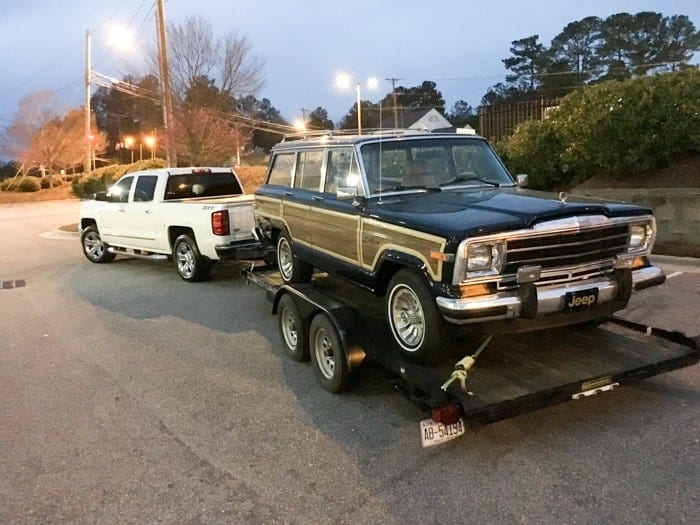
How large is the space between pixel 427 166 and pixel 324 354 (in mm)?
2011

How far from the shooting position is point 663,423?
4.57m

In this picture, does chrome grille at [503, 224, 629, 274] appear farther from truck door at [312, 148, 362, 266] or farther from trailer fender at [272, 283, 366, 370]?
truck door at [312, 148, 362, 266]

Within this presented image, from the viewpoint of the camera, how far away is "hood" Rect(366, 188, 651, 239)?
4422mm

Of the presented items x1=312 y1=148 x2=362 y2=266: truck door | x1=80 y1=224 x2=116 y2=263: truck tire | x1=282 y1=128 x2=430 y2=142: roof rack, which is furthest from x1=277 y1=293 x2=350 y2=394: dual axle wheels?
x1=80 y1=224 x2=116 y2=263: truck tire

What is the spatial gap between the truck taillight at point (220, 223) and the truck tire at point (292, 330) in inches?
143

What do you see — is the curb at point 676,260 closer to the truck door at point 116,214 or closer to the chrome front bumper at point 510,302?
the chrome front bumper at point 510,302

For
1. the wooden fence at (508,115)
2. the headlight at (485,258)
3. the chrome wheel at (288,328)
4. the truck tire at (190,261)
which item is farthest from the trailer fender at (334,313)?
the wooden fence at (508,115)

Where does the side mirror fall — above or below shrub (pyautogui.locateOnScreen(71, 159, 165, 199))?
below

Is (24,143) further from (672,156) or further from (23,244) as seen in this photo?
(672,156)

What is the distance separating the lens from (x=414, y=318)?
4.93 meters

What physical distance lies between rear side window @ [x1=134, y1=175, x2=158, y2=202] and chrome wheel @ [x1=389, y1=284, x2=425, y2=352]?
291 inches

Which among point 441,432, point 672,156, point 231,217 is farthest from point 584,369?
point 672,156

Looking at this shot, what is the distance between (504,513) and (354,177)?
3.37m

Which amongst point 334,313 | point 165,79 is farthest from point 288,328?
point 165,79
